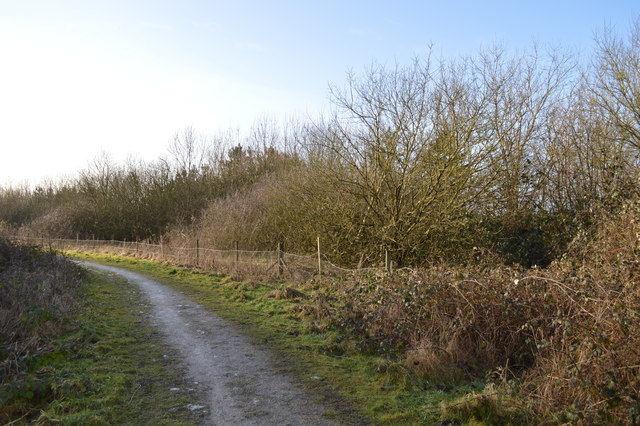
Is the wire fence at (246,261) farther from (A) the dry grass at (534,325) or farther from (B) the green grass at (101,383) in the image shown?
(B) the green grass at (101,383)

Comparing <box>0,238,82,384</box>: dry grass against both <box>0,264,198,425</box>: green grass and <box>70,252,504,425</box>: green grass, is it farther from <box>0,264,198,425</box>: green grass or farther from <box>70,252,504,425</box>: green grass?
<box>70,252,504,425</box>: green grass

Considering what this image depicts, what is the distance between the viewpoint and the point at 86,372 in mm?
6656

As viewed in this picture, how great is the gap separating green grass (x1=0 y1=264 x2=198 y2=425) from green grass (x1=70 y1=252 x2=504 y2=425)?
1760 millimetres

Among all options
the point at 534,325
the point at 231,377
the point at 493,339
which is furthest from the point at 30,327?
the point at 534,325

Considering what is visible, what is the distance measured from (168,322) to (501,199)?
33.6 ft

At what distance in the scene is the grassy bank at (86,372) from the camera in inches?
210

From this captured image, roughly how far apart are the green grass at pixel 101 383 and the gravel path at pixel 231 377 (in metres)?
0.31

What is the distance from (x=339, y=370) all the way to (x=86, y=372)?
362cm

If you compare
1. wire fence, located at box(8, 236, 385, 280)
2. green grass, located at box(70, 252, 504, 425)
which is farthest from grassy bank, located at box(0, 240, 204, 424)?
wire fence, located at box(8, 236, 385, 280)

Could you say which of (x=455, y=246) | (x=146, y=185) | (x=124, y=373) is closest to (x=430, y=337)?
(x=124, y=373)

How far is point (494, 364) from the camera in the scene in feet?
21.4

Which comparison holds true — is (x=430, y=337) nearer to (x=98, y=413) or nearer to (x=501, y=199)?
(x=98, y=413)

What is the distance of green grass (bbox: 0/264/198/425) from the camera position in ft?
17.4

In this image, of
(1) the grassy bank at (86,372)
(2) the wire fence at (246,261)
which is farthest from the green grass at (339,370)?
(2) the wire fence at (246,261)
